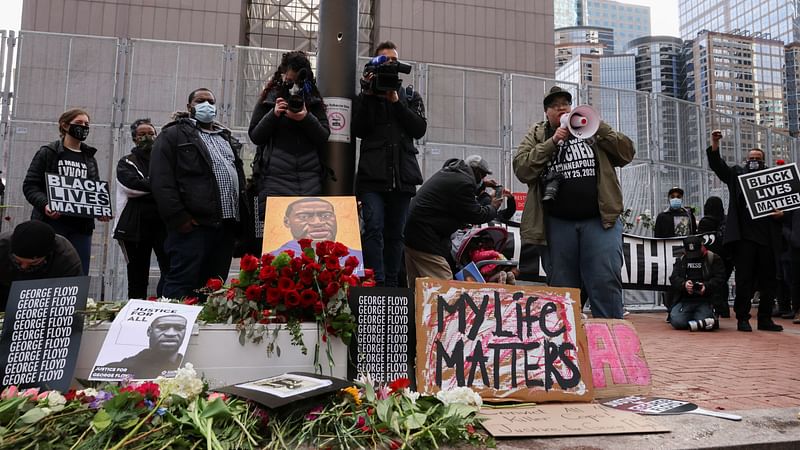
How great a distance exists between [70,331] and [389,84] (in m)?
2.45

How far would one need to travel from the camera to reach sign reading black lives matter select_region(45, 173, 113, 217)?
168 inches

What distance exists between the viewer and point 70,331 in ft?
7.45

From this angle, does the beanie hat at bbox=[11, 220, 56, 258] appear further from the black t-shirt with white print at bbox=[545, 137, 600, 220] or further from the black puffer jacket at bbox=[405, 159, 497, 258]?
the black t-shirt with white print at bbox=[545, 137, 600, 220]

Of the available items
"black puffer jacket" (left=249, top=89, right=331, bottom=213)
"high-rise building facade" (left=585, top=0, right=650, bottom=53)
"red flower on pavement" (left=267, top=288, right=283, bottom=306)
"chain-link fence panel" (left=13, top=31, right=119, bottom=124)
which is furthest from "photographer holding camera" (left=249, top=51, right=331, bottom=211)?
"high-rise building facade" (left=585, top=0, right=650, bottom=53)

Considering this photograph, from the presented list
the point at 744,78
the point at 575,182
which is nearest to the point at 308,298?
the point at 575,182

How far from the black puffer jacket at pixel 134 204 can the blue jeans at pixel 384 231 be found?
75.8 inches

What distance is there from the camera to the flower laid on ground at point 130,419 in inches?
68.3

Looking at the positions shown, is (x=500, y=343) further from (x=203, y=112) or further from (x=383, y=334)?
(x=203, y=112)

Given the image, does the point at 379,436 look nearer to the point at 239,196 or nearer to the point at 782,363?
the point at 239,196

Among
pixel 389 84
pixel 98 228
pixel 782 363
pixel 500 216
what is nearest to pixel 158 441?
pixel 389 84

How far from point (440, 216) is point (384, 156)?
920 mm

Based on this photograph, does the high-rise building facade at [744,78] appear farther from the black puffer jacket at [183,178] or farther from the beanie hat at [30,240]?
the beanie hat at [30,240]

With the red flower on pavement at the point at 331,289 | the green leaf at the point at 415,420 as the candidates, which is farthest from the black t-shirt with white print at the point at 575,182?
the green leaf at the point at 415,420

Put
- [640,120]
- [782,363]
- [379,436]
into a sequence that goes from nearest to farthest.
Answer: [379,436] < [782,363] < [640,120]
